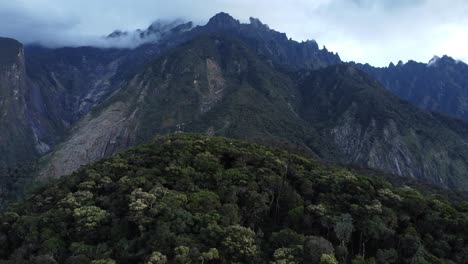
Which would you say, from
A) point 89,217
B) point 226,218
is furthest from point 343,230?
point 89,217

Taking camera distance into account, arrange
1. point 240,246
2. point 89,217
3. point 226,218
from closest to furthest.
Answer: point 240,246
point 226,218
point 89,217

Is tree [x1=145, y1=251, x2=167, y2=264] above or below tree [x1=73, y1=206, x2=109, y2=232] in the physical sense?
below

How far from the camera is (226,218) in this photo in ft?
217

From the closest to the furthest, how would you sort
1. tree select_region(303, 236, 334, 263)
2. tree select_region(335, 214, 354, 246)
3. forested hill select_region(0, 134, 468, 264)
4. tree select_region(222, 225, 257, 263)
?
tree select_region(303, 236, 334, 263) → tree select_region(222, 225, 257, 263) → forested hill select_region(0, 134, 468, 264) → tree select_region(335, 214, 354, 246)

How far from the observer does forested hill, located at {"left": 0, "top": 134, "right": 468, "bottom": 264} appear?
6112 centimetres

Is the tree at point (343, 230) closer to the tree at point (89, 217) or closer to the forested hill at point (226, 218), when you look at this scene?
the forested hill at point (226, 218)

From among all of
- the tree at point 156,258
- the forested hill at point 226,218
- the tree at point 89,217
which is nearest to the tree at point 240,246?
the forested hill at point 226,218

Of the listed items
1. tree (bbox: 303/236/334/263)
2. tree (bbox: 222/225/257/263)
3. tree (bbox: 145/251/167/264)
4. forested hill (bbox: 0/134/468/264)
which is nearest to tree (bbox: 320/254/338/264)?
forested hill (bbox: 0/134/468/264)

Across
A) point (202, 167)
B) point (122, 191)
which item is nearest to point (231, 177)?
point (202, 167)

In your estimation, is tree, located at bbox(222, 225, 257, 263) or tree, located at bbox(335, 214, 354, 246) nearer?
tree, located at bbox(222, 225, 257, 263)

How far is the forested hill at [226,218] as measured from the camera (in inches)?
2406

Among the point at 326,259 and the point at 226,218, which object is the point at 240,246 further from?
the point at 326,259

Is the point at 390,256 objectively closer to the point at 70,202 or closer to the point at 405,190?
the point at 405,190

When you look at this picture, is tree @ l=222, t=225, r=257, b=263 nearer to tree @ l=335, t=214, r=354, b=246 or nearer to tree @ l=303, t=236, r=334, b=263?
tree @ l=303, t=236, r=334, b=263
